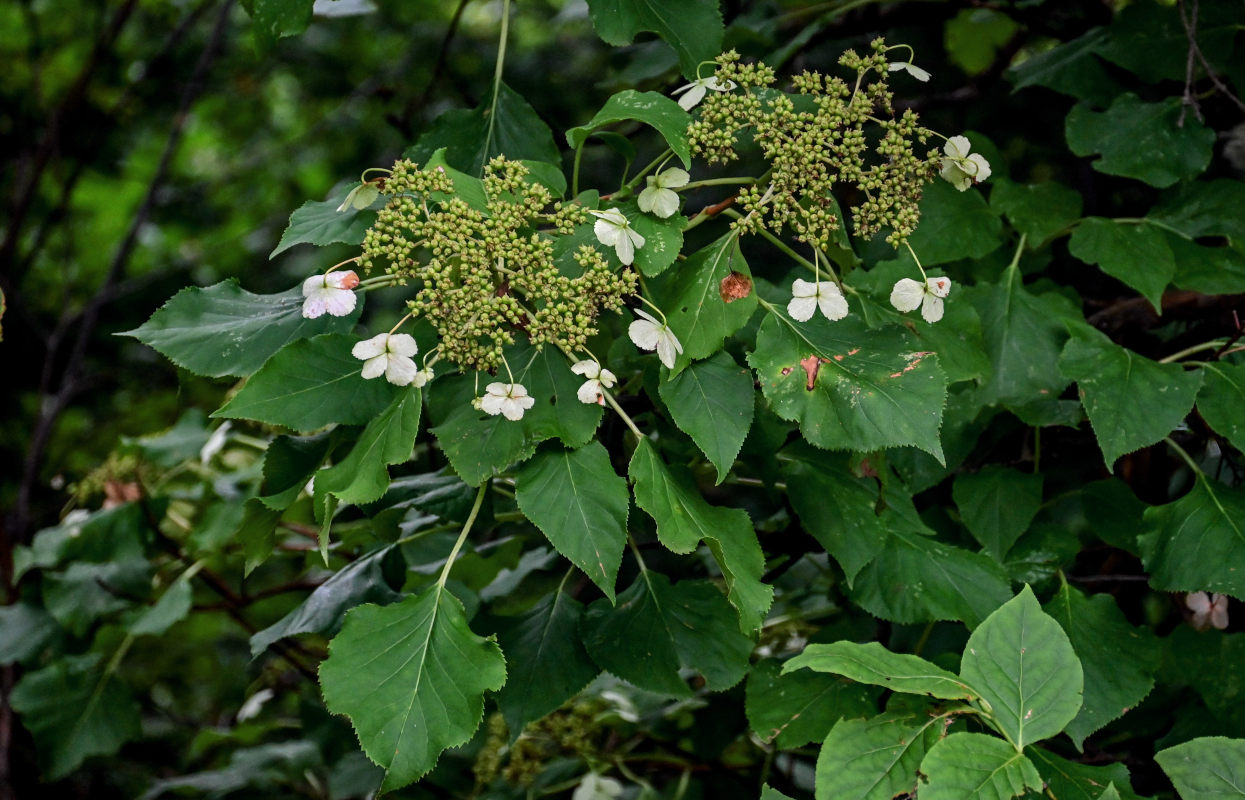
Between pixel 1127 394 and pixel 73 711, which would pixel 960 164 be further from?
pixel 73 711

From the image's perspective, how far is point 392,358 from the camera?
105 centimetres

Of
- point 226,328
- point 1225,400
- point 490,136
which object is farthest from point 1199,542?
point 226,328

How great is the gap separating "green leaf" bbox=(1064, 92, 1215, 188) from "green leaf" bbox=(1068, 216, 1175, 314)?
0.10 meters

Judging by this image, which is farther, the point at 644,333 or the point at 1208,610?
the point at 1208,610

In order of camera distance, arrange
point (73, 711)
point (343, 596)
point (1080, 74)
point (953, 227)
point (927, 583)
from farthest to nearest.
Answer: point (73, 711)
point (1080, 74)
point (953, 227)
point (343, 596)
point (927, 583)

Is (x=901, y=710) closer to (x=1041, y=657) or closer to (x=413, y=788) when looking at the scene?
(x=1041, y=657)

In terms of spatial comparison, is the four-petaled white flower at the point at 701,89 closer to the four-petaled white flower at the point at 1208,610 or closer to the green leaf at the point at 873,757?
the green leaf at the point at 873,757

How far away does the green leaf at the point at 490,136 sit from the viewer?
1430mm

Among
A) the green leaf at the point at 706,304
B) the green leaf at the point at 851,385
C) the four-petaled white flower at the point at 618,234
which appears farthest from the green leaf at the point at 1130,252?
the four-petaled white flower at the point at 618,234

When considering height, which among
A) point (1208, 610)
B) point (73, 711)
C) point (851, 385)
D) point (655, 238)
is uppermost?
point (655, 238)

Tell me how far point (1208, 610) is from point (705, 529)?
2.56ft

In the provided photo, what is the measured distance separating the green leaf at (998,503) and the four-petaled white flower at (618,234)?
2.02 feet

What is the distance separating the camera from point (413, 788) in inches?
71.0

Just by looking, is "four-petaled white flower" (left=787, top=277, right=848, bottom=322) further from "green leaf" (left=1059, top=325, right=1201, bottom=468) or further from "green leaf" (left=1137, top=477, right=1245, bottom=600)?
"green leaf" (left=1137, top=477, right=1245, bottom=600)
